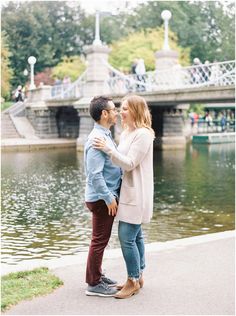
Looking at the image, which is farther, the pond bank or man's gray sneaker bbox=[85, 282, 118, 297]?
man's gray sneaker bbox=[85, 282, 118, 297]

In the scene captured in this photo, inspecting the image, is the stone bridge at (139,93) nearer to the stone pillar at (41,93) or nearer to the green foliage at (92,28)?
the stone pillar at (41,93)

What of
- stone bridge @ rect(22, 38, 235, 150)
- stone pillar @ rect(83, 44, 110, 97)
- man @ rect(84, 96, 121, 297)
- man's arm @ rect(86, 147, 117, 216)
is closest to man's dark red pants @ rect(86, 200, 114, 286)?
man @ rect(84, 96, 121, 297)

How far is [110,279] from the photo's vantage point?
4.70 meters

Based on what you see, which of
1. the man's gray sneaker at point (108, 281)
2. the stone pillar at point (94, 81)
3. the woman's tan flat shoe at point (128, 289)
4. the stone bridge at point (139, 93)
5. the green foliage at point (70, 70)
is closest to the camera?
the woman's tan flat shoe at point (128, 289)

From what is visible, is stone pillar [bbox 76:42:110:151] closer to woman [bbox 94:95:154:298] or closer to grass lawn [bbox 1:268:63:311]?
grass lawn [bbox 1:268:63:311]

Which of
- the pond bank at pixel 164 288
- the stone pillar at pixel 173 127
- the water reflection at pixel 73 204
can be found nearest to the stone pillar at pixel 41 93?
the stone pillar at pixel 173 127

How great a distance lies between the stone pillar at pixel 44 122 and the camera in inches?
1268

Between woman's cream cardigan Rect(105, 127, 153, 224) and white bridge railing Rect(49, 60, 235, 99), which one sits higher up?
white bridge railing Rect(49, 60, 235, 99)

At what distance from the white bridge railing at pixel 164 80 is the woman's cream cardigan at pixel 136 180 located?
51.5ft

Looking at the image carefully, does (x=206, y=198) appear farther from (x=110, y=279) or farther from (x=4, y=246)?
(x=110, y=279)

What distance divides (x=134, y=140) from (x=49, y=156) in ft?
66.5

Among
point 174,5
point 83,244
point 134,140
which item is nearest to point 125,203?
point 134,140

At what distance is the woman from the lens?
432 cm

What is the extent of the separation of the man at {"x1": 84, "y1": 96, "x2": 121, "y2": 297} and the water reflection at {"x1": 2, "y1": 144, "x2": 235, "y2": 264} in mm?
3339
